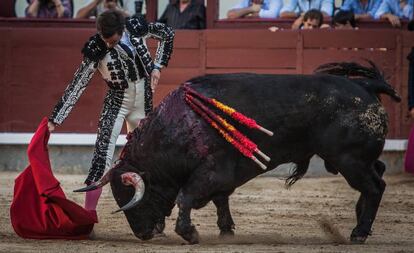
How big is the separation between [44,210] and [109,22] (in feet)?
3.53

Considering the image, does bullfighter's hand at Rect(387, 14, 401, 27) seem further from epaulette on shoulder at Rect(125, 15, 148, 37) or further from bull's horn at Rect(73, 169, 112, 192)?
bull's horn at Rect(73, 169, 112, 192)

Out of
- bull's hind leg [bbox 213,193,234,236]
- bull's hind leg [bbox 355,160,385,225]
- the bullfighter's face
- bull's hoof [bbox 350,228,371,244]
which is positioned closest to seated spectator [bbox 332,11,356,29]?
bull's hind leg [bbox 355,160,385,225]

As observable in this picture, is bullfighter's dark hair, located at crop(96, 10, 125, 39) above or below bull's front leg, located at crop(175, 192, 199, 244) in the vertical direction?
above

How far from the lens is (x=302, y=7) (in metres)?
9.58

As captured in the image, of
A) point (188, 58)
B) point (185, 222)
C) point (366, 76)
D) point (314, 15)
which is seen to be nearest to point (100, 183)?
point (185, 222)

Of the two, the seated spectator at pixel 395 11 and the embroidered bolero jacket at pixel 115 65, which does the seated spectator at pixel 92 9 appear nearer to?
the seated spectator at pixel 395 11

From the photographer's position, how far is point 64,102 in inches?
230

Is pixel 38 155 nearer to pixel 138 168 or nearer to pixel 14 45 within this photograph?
pixel 138 168

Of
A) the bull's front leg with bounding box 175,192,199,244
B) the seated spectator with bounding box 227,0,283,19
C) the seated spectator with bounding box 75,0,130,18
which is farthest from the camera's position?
the seated spectator with bounding box 75,0,130,18

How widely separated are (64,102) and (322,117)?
137cm

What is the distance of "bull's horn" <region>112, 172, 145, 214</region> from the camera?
5.48 metres

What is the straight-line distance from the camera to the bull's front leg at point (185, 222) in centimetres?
543

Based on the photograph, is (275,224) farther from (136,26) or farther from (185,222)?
(136,26)

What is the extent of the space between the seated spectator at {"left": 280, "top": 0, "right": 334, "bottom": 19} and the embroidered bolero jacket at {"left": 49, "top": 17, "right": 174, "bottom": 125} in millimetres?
3725
